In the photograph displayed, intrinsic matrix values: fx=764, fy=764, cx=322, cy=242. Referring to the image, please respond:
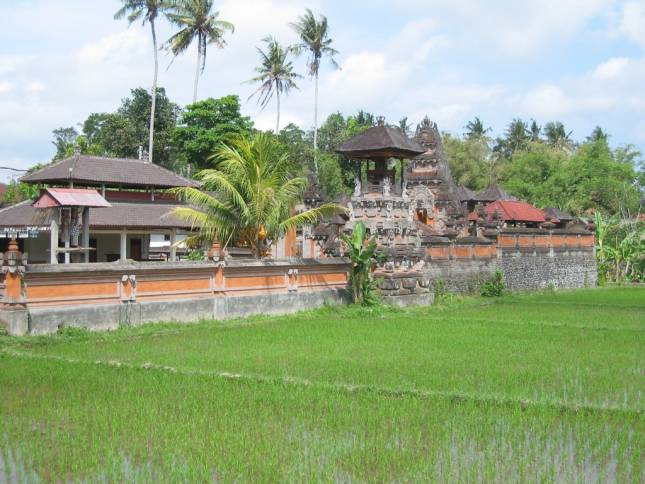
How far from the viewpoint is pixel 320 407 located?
8.34m

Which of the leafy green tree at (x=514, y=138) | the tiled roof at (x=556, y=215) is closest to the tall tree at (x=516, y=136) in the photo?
the leafy green tree at (x=514, y=138)

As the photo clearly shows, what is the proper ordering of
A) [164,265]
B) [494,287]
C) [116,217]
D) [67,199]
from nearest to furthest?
[164,265] → [67,199] → [116,217] → [494,287]

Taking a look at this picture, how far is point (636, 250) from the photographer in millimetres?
36219

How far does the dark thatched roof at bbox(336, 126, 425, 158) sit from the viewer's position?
21562 mm

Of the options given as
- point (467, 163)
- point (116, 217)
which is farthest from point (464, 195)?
point (467, 163)

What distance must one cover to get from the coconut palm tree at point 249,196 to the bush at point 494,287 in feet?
33.2

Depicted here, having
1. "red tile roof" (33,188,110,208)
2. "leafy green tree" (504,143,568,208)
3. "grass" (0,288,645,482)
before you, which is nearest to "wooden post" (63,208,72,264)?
"red tile roof" (33,188,110,208)

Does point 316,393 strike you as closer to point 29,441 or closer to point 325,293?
point 29,441

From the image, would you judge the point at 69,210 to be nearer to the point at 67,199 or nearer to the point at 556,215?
the point at 67,199

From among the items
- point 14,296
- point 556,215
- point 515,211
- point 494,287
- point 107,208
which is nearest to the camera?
point 14,296

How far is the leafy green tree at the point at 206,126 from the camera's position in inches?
1620

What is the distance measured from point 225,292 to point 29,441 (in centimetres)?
1065

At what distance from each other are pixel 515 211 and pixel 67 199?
85.8 feet

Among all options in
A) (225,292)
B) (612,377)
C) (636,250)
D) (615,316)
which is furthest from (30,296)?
(636,250)
